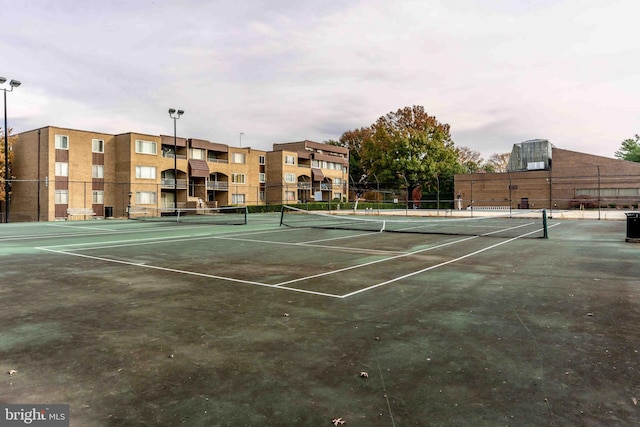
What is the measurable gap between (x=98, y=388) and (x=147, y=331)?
67.7 inches

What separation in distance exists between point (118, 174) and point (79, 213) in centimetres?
780

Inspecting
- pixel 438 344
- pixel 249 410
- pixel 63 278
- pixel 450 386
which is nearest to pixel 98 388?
pixel 249 410

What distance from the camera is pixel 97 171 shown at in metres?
48.2

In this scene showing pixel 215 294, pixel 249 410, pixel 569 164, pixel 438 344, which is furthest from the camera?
pixel 569 164

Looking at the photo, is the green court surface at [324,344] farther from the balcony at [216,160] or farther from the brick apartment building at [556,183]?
the brick apartment building at [556,183]

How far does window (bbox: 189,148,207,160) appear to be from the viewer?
187 ft

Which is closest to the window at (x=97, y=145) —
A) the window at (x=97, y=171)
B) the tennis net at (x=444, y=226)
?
the window at (x=97, y=171)

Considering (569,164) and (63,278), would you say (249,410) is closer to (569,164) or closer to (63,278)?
(63,278)

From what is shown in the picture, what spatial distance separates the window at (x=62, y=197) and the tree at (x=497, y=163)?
8457 cm

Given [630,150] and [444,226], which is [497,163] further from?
[444,226]

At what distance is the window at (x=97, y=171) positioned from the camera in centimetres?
4769

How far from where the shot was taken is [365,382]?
395cm

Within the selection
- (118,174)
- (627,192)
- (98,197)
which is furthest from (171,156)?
(627,192)

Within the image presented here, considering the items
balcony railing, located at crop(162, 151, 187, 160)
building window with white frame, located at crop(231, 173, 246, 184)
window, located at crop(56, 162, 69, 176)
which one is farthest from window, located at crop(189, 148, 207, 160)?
window, located at crop(56, 162, 69, 176)
